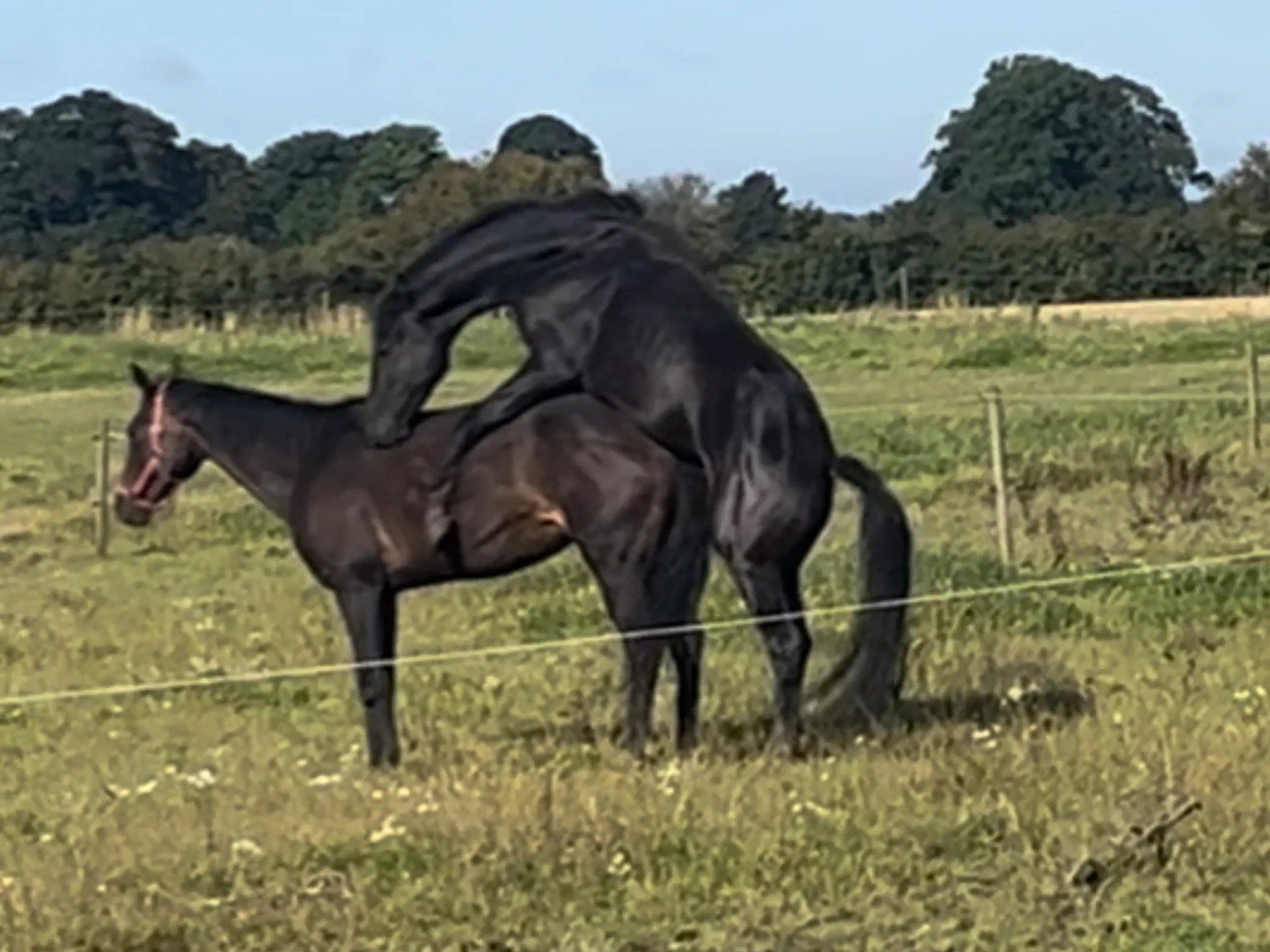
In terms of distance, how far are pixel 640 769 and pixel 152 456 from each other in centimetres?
263

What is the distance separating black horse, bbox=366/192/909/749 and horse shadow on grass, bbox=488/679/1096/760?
0.55 feet

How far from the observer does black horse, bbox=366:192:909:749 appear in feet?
31.3

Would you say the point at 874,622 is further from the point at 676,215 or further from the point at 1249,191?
the point at 1249,191

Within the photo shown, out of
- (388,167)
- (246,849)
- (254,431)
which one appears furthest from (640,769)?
(388,167)

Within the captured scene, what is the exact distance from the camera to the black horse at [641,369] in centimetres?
955

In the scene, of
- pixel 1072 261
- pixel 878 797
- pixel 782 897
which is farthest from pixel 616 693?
pixel 1072 261

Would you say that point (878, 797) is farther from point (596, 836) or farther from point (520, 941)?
point (520, 941)

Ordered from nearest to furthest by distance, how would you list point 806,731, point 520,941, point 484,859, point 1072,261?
1. point 520,941
2. point 484,859
3. point 806,731
4. point 1072,261

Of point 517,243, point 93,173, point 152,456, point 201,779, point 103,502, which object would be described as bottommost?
point 201,779

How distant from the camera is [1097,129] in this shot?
106625 millimetres

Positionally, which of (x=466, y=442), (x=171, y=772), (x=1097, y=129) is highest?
(x=1097, y=129)

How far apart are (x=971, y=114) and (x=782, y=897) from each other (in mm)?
102689

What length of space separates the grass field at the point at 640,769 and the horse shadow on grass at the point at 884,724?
0.03 metres

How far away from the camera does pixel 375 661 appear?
33.2 feet
